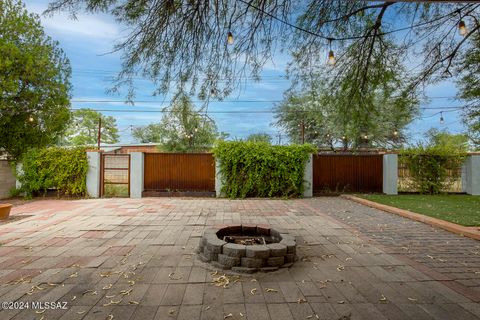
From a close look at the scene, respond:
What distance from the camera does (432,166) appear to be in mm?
10891

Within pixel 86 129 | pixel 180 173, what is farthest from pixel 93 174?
pixel 86 129

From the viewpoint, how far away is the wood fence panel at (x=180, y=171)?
10.6 m

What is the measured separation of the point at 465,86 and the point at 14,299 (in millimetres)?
9287

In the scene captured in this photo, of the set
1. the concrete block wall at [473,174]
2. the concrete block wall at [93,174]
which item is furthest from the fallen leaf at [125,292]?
the concrete block wall at [473,174]

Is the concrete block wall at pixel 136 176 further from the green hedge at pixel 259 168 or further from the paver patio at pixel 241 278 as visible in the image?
the paver patio at pixel 241 278

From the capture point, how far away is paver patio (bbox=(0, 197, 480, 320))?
2377 millimetres

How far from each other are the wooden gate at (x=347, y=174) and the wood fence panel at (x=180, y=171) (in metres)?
4.21

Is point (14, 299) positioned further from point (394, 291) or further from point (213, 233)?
point (394, 291)

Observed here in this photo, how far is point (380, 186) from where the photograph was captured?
11070mm

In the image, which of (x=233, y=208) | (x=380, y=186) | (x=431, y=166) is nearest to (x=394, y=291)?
(x=233, y=208)

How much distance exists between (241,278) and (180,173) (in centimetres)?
795

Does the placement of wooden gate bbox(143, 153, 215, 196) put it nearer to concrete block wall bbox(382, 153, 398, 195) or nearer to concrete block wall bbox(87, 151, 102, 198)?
concrete block wall bbox(87, 151, 102, 198)

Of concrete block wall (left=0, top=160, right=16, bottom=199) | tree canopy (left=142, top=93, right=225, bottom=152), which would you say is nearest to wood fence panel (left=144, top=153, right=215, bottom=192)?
tree canopy (left=142, top=93, right=225, bottom=152)

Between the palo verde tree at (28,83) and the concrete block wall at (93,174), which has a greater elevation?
the palo verde tree at (28,83)
